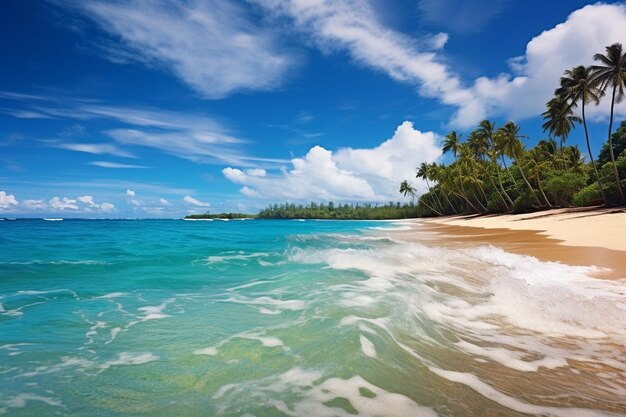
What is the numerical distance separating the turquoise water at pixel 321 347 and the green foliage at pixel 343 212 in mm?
90431

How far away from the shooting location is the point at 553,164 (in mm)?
57625

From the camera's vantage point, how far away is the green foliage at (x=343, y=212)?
102 meters

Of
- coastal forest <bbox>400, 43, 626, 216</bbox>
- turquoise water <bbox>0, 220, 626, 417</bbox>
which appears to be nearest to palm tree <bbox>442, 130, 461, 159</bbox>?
coastal forest <bbox>400, 43, 626, 216</bbox>

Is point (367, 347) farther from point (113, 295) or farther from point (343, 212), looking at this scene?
point (343, 212)

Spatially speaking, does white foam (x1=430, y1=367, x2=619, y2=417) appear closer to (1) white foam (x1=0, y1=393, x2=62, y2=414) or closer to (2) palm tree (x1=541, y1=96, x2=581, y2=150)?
(1) white foam (x1=0, y1=393, x2=62, y2=414)

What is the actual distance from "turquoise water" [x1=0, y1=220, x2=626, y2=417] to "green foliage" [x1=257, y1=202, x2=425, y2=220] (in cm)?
9043

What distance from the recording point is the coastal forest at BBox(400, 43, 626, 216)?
3262cm

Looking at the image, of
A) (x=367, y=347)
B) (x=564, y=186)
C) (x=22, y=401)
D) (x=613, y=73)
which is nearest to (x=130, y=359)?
(x=22, y=401)

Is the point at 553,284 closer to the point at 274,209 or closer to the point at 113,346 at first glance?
the point at 113,346

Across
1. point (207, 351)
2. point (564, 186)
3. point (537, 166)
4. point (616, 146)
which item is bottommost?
point (207, 351)

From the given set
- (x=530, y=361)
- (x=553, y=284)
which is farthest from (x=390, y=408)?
(x=553, y=284)

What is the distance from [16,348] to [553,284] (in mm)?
9776

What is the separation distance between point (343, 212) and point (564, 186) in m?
90.0

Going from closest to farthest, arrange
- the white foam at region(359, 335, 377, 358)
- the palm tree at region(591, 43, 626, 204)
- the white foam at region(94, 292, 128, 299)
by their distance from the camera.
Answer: the white foam at region(359, 335, 377, 358)
the white foam at region(94, 292, 128, 299)
the palm tree at region(591, 43, 626, 204)
